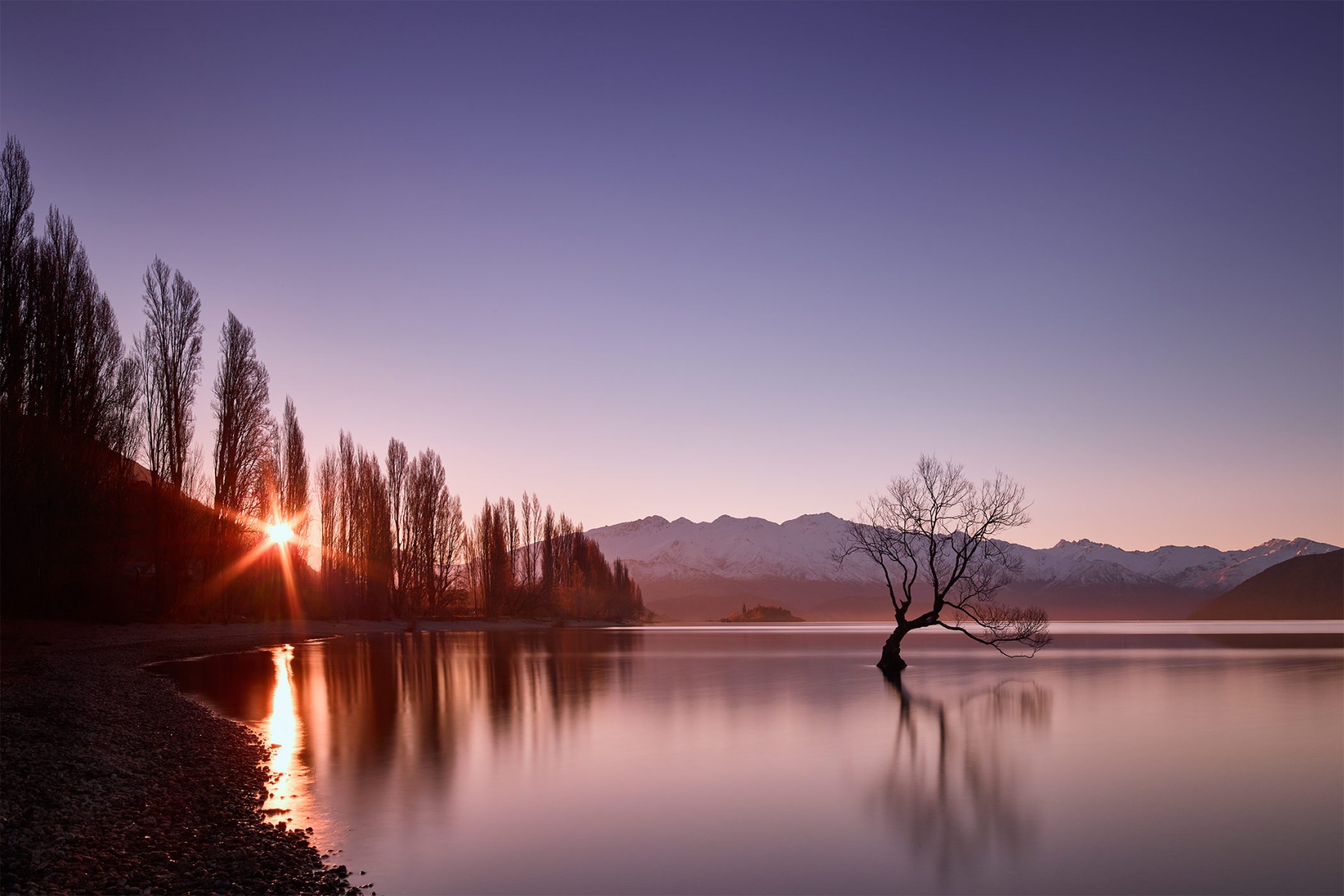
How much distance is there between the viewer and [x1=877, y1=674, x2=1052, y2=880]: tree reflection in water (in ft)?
26.8

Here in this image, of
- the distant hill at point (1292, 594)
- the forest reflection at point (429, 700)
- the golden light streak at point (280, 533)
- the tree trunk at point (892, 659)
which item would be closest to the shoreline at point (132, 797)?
the forest reflection at point (429, 700)

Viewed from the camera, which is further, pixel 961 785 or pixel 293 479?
pixel 293 479

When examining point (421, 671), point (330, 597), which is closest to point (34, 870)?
point (421, 671)

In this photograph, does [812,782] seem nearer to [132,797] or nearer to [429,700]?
[132,797]

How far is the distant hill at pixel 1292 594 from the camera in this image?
12975 centimetres

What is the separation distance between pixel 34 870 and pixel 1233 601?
174638mm

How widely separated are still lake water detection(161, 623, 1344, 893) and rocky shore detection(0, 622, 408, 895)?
23.3 inches

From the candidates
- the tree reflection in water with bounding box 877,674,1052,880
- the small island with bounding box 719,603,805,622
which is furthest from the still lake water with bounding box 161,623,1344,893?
the small island with bounding box 719,603,805,622

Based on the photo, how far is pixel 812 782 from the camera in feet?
36.3

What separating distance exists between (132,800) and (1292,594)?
168 meters

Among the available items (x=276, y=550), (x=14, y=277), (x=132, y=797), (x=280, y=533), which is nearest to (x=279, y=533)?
(x=280, y=533)

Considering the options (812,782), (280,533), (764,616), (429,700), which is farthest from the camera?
(764,616)

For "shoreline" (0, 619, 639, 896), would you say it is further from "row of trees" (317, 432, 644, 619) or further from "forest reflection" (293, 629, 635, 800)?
"row of trees" (317, 432, 644, 619)

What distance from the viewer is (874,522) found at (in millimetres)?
26594
